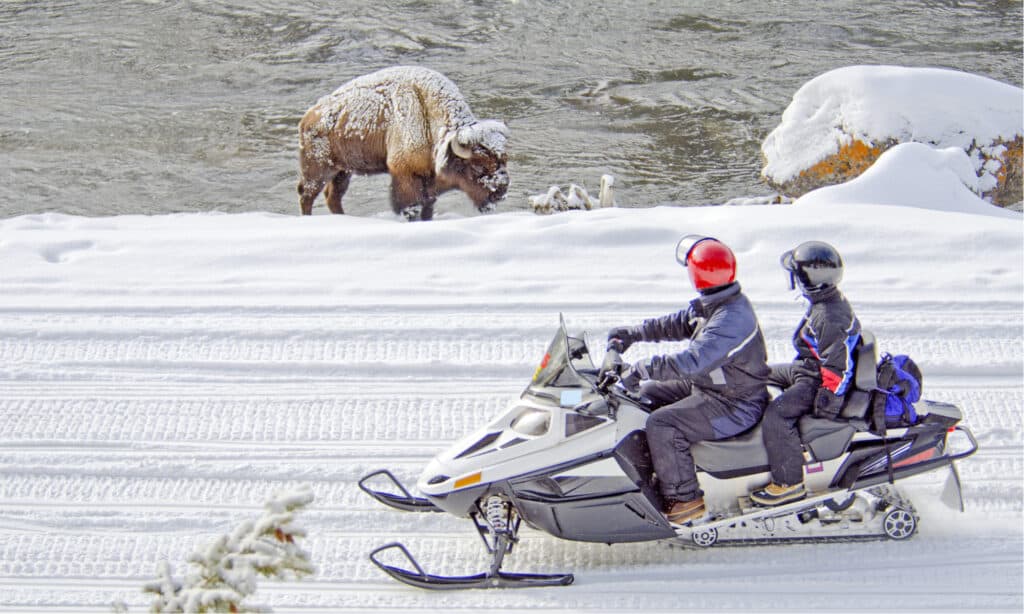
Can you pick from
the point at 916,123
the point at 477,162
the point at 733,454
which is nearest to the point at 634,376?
the point at 733,454

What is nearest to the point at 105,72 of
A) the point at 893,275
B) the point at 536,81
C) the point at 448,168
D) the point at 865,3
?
the point at 536,81

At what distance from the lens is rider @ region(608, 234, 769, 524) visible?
3748 mm

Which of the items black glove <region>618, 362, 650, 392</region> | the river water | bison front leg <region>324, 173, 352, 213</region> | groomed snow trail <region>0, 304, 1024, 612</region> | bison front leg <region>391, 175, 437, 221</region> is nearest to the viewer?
black glove <region>618, 362, 650, 392</region>

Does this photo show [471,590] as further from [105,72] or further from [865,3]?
[865,3]

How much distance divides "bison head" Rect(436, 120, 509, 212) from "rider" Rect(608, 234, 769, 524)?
5392mm

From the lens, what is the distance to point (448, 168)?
921 centimetres

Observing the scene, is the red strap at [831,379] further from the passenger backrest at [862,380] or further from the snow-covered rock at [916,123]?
the snow-covered rock at [916,123]

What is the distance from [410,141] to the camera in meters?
9.30

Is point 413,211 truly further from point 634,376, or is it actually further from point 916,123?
point 634,376

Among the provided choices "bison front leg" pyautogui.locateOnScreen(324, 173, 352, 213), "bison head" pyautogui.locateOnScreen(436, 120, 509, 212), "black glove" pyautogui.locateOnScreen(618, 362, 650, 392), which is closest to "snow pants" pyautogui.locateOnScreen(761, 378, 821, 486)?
"black glove" pyautogui.locateOnScreen(618, 362, 650, 392)

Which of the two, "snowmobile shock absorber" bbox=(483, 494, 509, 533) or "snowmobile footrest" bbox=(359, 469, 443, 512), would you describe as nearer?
"snowmobile shock absorber" bbox=(483, 494, 509, 533)

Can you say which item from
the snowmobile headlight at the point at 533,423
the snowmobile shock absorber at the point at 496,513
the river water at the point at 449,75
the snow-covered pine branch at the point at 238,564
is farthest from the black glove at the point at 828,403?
the river water at the point at 449,75

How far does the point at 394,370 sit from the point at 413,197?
169 inches

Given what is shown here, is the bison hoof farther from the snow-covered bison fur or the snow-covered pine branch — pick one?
the snow-covered pine branch
